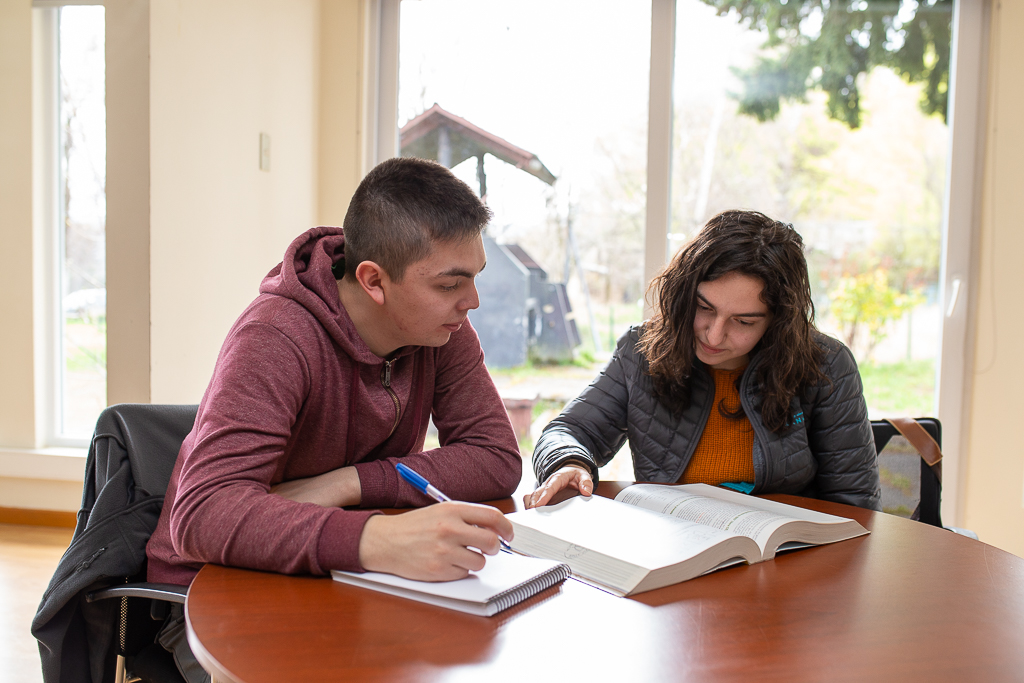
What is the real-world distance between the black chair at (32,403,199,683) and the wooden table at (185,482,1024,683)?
0.23 meters

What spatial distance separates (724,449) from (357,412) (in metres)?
0.79

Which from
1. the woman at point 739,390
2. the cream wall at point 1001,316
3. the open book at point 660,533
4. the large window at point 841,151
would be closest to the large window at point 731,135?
the large window at point 841,151

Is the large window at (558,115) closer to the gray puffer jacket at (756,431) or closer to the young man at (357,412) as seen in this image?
the gray puffer jacket at (756,431)

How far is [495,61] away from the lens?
3.12m

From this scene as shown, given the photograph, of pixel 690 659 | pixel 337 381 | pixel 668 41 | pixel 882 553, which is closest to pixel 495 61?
pixel 668 41

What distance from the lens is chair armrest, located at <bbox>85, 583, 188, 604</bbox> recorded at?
919mm

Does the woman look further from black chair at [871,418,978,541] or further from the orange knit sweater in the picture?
black chair at [871,418,978,541]

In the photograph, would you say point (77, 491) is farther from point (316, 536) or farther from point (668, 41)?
point (668, 41)

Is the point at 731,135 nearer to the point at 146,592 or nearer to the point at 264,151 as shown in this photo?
the point at 264,151

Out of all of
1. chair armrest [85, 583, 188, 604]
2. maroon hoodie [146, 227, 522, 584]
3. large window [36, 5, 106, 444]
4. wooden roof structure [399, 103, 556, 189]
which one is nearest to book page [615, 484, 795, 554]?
maroon hoodie [146, 227, 522, 584]

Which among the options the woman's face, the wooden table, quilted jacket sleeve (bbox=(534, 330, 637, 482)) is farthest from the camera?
quilted jacket sleeve (bbox=(534, 330, 637, 482))

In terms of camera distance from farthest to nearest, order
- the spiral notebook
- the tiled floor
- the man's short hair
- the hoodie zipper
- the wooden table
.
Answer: the tiled floor
the hoodie zipper
the man's short hair
the spiral notebook
the wooden table

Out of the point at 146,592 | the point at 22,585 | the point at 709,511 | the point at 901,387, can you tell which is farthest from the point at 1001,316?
the point at 22,585

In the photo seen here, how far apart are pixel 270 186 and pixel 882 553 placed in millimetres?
2459
